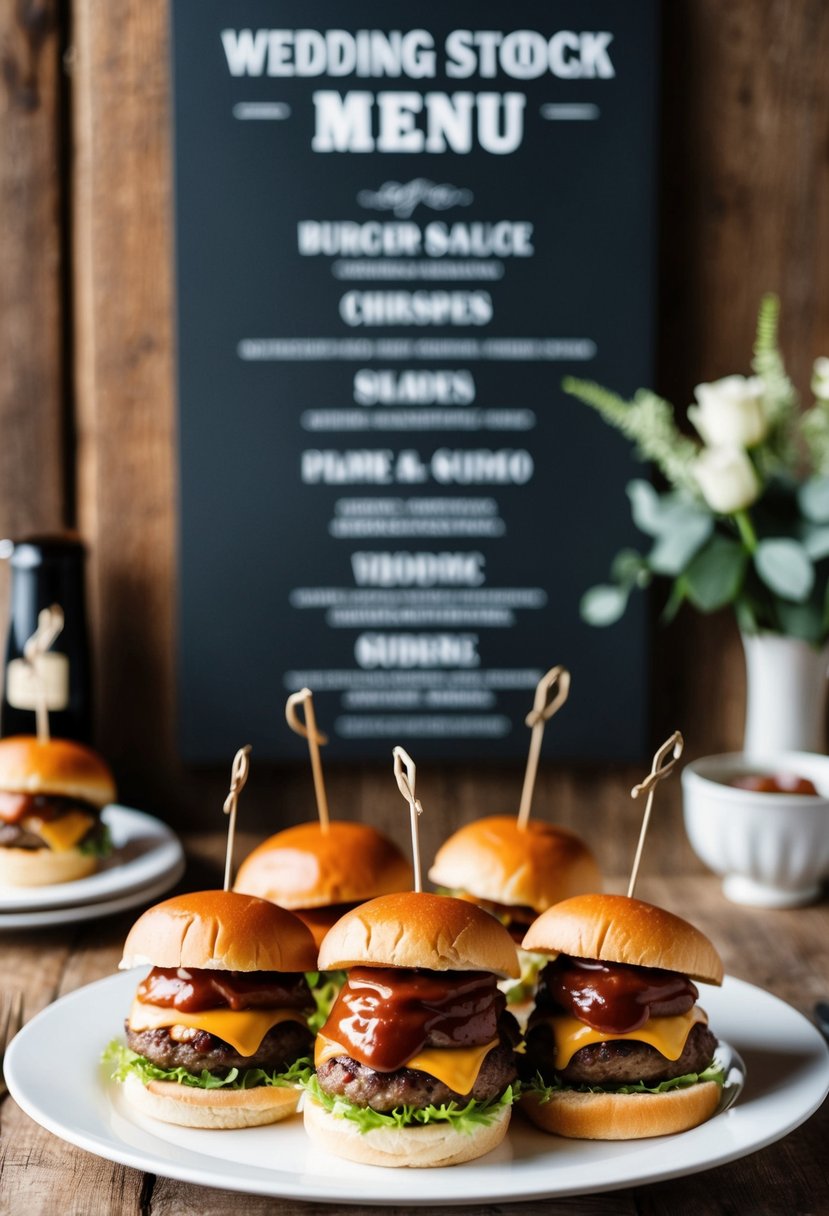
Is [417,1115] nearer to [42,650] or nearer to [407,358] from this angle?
[42,650]

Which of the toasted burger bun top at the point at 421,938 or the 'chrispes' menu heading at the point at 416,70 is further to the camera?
the 'chrispes' menu heading at the point at 416,70

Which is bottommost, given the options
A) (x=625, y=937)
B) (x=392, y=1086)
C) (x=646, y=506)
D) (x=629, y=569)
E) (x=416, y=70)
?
(x=392, y=1086)

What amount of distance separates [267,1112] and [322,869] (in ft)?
1.40

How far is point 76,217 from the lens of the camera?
7.77 feet

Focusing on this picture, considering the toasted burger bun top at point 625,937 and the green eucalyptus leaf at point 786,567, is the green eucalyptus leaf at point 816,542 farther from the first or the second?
the toasted burger bun top at point 625,937

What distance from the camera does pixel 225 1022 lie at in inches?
54.9

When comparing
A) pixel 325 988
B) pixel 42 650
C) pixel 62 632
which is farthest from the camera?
pixel 62 632

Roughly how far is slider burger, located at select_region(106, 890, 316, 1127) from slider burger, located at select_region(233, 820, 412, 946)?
0.29m

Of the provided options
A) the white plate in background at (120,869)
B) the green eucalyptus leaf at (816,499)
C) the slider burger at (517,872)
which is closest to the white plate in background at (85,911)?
the white plate in background at (120,869)

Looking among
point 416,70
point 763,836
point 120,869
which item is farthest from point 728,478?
point 120,869

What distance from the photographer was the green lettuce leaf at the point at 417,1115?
4.13 ft

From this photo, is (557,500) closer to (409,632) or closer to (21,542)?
(409,632)

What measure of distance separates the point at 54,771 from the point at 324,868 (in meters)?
0.52

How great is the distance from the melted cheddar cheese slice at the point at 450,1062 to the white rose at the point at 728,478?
108 cm
